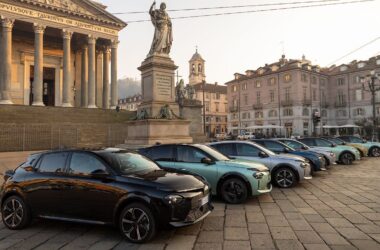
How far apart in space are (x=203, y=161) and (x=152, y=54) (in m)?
8.90

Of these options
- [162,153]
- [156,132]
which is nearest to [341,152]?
[156,132]

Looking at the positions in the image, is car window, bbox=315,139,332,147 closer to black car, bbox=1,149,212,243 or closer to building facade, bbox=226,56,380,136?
black car, bbox=1,149,212,243

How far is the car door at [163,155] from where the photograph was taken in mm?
8656

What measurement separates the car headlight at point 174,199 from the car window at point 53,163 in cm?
229

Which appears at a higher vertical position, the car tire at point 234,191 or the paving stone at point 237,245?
the car tire at point 234,191

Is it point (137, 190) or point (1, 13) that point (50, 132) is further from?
point (137, 190)

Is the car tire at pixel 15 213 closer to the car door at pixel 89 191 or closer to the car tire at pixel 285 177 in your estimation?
the car door at pixel 89 191

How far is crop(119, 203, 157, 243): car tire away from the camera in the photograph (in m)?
5.09

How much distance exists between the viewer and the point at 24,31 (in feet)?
119

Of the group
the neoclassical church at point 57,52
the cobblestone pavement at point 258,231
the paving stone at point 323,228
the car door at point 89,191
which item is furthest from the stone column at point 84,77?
the paving stone at point 323,228

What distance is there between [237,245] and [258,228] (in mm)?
1019

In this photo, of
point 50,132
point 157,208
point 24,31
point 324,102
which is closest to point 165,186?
point 157,208

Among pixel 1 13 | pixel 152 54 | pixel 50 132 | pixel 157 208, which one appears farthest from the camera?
pixel 1 13

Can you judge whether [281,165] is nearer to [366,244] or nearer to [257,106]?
[366,244]
